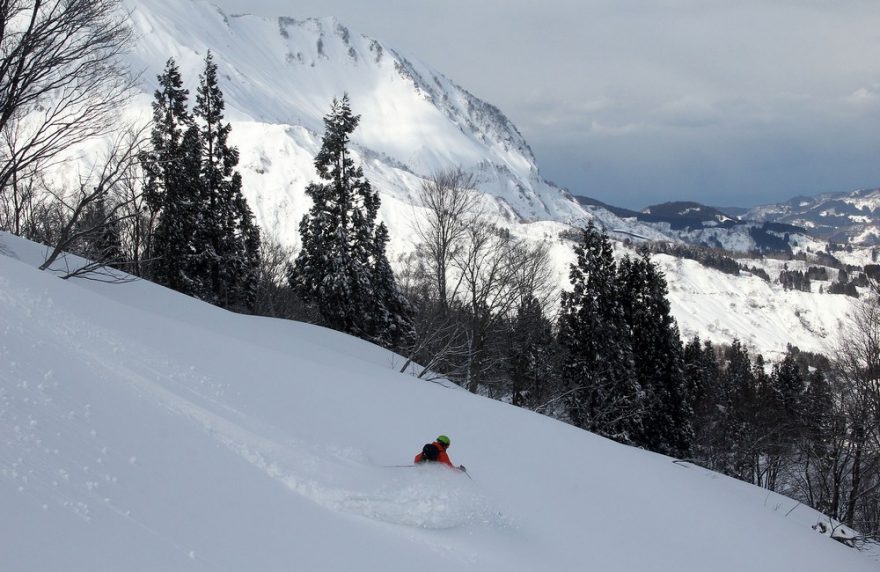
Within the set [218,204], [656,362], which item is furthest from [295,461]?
[656,362]

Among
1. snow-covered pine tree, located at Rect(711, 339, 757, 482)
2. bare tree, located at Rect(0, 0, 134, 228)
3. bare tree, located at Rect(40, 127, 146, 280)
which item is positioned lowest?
snow-covered pine tree, located at Rect(711, 339, 757, 482)

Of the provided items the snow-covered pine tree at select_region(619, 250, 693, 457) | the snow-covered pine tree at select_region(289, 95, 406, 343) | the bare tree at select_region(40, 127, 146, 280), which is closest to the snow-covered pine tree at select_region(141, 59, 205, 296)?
the snow-covered pine tree at select_region(289, 95, 406, 343)

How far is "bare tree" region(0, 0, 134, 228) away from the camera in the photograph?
32.3ft

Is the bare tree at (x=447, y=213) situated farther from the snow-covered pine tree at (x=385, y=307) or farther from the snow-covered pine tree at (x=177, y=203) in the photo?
the snow-covered pine tree at (x=177, y=203)

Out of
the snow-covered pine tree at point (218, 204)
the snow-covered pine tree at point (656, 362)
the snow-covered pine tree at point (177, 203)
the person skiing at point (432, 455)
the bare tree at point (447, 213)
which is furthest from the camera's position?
the snow-covered pine tree at point (656, 362)

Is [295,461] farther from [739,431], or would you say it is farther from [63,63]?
[739,431]

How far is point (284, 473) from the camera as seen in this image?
240 inches

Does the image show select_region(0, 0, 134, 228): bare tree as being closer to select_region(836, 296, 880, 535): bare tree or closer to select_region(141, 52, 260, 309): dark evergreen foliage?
select_region(141, 52, 260, 309): dark evergreen foliage

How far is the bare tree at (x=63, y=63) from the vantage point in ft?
32.3

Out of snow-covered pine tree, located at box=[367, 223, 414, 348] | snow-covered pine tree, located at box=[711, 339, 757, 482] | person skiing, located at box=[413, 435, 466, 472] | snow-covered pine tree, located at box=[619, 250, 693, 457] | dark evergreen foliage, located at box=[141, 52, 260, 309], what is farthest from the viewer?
snow-covered pine tree, located at box=[711, 339, 757, 482]

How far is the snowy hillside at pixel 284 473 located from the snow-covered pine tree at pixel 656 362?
16.5 metres

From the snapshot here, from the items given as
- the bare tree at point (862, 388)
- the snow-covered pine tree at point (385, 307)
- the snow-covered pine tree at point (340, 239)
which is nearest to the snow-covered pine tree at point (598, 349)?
the bare tree at point (862, 388)

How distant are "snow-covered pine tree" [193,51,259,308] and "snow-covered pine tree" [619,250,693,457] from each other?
19.9 metres

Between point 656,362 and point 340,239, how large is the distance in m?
17.6
